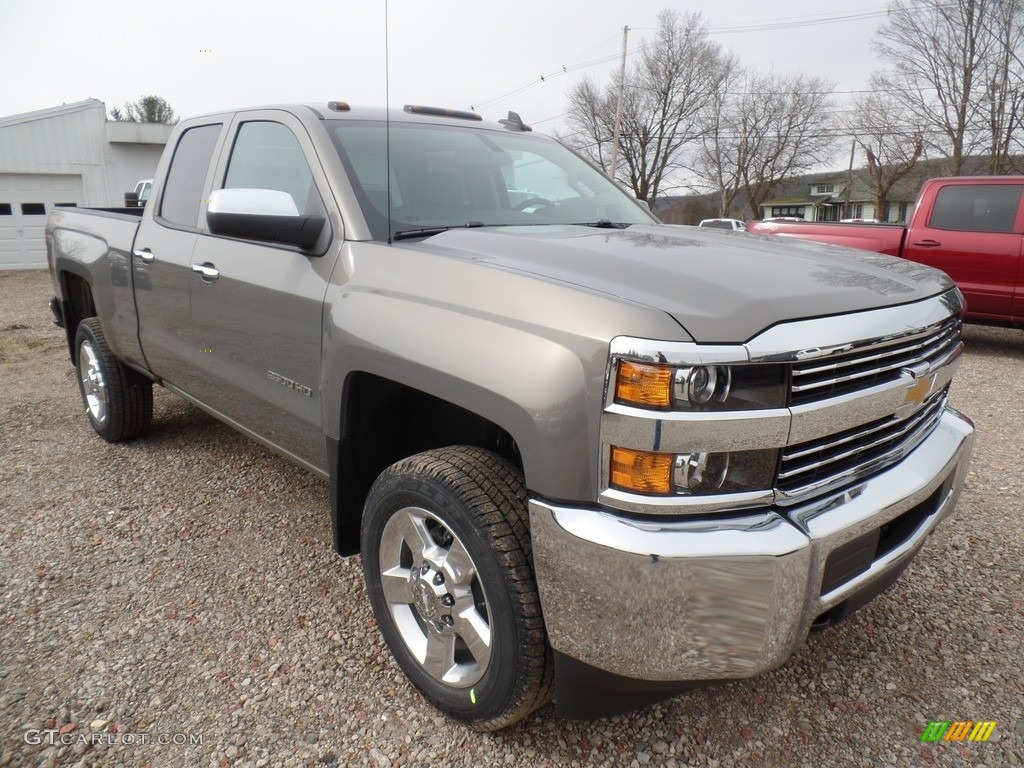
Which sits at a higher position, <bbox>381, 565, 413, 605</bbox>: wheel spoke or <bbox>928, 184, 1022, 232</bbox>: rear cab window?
<bbox>928, 184, 1022, 232</bbox>: rear cab window

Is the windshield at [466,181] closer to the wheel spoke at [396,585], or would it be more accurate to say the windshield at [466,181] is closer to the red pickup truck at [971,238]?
the wheel spoke at [396,585]

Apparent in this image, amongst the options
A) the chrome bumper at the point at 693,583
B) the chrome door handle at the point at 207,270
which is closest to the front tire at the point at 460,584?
the chrome bumper at the point at 693,583

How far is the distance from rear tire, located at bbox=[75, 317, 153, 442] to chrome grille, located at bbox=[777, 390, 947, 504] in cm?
386

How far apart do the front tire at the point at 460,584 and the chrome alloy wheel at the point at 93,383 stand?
Answer: 9.55 feet

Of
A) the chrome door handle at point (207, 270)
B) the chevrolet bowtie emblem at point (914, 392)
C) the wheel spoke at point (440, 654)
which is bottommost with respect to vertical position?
the wheel spoke at point (440, 654)

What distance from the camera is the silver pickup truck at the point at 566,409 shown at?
1562 millimetres

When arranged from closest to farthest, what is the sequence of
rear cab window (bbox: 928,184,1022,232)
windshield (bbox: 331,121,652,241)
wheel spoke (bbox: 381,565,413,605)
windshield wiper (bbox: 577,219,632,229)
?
1. wheel spoke (bbox: 381,565,413,605)
2. windshield (bbox: 331,121,652,241)
3. windshield wiper (bbox: 577,219,632,229)
4. rear cab window (bbox: 928,184,1022,232)

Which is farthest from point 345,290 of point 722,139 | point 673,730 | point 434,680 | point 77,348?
point 722,139

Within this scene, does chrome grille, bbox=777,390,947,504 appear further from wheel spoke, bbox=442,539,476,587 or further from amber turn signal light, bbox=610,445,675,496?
wheel spoke, bbox=442,539,476,587

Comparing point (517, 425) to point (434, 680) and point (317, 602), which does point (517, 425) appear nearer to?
point (434, 680)

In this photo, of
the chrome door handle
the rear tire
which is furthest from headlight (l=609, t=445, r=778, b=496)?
the rear tire

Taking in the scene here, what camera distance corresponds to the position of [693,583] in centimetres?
152

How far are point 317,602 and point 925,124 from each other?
36712 mm

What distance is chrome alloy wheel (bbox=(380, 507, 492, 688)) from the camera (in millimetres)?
1956
